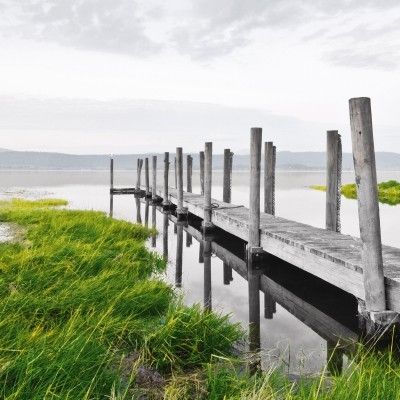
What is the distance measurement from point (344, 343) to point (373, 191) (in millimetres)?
2092

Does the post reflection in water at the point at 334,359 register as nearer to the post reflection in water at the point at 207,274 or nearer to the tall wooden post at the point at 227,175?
the post reflection in water at the point at 207,274

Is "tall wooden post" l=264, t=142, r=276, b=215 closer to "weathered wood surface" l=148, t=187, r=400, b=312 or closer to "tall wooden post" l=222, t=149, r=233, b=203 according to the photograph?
"weathered wood surface" l=148, t=187, r=400, b=312

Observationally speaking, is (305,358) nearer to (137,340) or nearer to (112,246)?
(137,340)

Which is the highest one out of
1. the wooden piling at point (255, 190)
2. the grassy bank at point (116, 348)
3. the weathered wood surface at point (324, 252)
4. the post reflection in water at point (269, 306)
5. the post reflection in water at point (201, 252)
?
the wooden piling at point (255, 190)

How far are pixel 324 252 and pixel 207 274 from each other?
4.09 meters

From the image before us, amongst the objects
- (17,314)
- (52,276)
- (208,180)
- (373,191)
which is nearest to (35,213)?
(208,180)

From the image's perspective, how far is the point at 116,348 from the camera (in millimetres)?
4438

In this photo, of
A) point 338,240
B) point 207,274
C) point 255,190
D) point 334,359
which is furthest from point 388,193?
point 334,359

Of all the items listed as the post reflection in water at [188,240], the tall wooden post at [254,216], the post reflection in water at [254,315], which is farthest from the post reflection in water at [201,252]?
the post reflection in water at [254,315]

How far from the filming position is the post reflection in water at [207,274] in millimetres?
7918

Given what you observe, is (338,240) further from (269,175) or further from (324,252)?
(269,175)

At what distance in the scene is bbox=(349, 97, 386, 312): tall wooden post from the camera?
17.8 feet

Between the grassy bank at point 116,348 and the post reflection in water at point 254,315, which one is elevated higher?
the grassy bank at point 116,348

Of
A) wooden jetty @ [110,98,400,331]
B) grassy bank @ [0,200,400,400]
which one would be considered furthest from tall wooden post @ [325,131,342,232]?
grassy bank @ [0,200,400,400]
